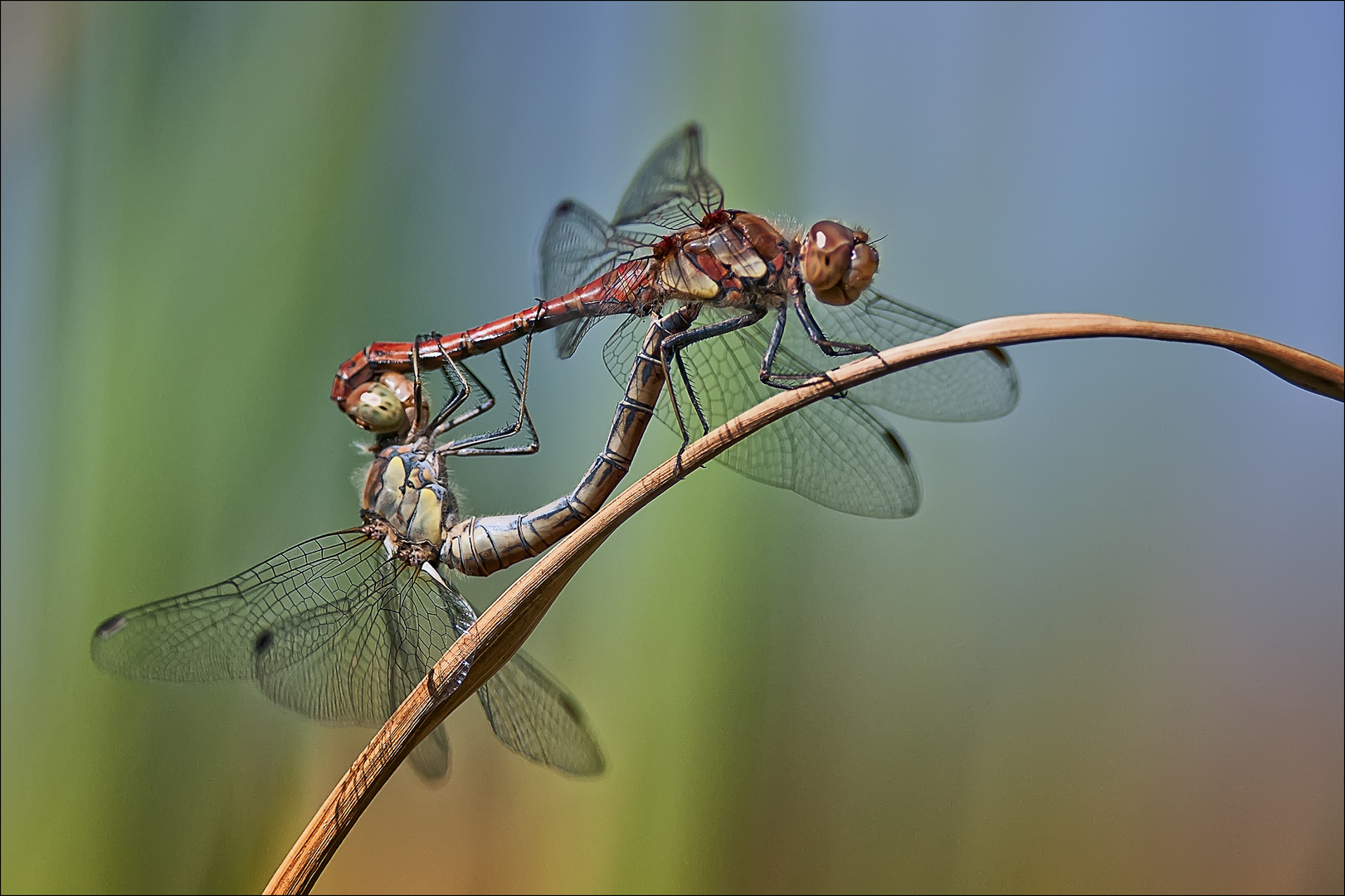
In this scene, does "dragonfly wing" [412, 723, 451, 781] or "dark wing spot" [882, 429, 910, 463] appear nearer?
"dark wing spot" [882, 429, 910, 463]

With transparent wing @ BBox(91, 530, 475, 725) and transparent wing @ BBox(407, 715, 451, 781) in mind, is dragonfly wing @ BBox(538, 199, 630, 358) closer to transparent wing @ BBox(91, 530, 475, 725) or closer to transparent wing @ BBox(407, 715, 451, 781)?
transparent wing @ BBox(91, 530, 475, 725)

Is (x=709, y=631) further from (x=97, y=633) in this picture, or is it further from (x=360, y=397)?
(x=97, y=633)

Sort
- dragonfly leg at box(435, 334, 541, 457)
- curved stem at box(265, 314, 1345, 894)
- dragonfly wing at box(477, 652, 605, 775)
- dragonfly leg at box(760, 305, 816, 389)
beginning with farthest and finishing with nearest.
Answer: dragonfly wing at box(477, 652, 605, 775)
dragonfly leg at box(435, 334, 541, 457)
dragonfly leg at box(760, 305, 816, 389)
curved stem at box(265, 314, 1345, 894)

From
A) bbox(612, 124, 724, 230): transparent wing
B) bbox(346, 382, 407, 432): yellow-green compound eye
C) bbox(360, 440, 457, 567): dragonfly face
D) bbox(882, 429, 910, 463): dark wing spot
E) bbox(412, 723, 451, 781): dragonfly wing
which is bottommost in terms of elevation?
bbox(412, 723, 451, 781): dragonfly wing

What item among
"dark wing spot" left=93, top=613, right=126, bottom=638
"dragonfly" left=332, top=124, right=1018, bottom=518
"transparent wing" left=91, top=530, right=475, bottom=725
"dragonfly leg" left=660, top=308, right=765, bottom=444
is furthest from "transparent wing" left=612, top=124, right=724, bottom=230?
"dark wing spot" left=93, top=613, right=126, bottom=638

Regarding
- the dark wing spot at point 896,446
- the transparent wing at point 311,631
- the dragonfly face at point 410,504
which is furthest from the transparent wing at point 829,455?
the transparent wing at point 311,631

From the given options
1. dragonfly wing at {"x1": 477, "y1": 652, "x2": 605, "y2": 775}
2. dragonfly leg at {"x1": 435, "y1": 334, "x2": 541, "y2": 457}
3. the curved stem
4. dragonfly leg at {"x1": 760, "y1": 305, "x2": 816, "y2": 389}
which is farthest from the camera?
dragonfly wing at {"x1": 477, "y1": 652, "x2": 605, "y2": 775}

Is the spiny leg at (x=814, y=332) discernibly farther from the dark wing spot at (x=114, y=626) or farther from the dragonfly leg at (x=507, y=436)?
the dark wing spot at (x=114, y=626)

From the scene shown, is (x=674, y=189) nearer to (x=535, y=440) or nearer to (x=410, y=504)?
(x=535, y=440)
